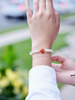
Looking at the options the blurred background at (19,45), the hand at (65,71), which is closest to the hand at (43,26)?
the hand at (65,71)

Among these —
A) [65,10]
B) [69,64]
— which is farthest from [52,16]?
[65,10]

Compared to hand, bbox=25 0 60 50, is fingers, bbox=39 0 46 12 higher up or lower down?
higher up

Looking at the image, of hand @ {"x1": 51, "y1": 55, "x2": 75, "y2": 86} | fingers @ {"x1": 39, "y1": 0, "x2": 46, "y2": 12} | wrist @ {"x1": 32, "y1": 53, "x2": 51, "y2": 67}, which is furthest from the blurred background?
fingers @ {"x1": 39, "y1": 0, "x2": 46, "y2": 12}

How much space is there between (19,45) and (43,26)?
83.8 inches

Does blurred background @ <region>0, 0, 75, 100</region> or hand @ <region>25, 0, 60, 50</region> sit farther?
blurred background @ <region>0, 0, 75, 100</region>

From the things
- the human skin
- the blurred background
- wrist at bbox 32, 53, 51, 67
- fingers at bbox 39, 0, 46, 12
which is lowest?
the blurred background

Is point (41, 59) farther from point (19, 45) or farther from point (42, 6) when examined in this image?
point (19, 45)

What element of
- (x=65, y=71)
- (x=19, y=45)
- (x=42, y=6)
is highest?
(x=42, y=6)

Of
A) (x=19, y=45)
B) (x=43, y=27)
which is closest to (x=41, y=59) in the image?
(x=43, y=27)

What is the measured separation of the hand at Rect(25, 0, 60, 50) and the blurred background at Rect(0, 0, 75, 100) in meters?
0.48

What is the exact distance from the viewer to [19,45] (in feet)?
8.59

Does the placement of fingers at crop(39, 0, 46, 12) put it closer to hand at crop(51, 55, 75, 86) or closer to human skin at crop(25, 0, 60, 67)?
human skin at crop(25, 0, 60, 67)

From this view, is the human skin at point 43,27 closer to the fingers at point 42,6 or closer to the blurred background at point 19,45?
the fingers at point 42,6

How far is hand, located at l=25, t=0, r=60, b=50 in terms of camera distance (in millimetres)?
519
